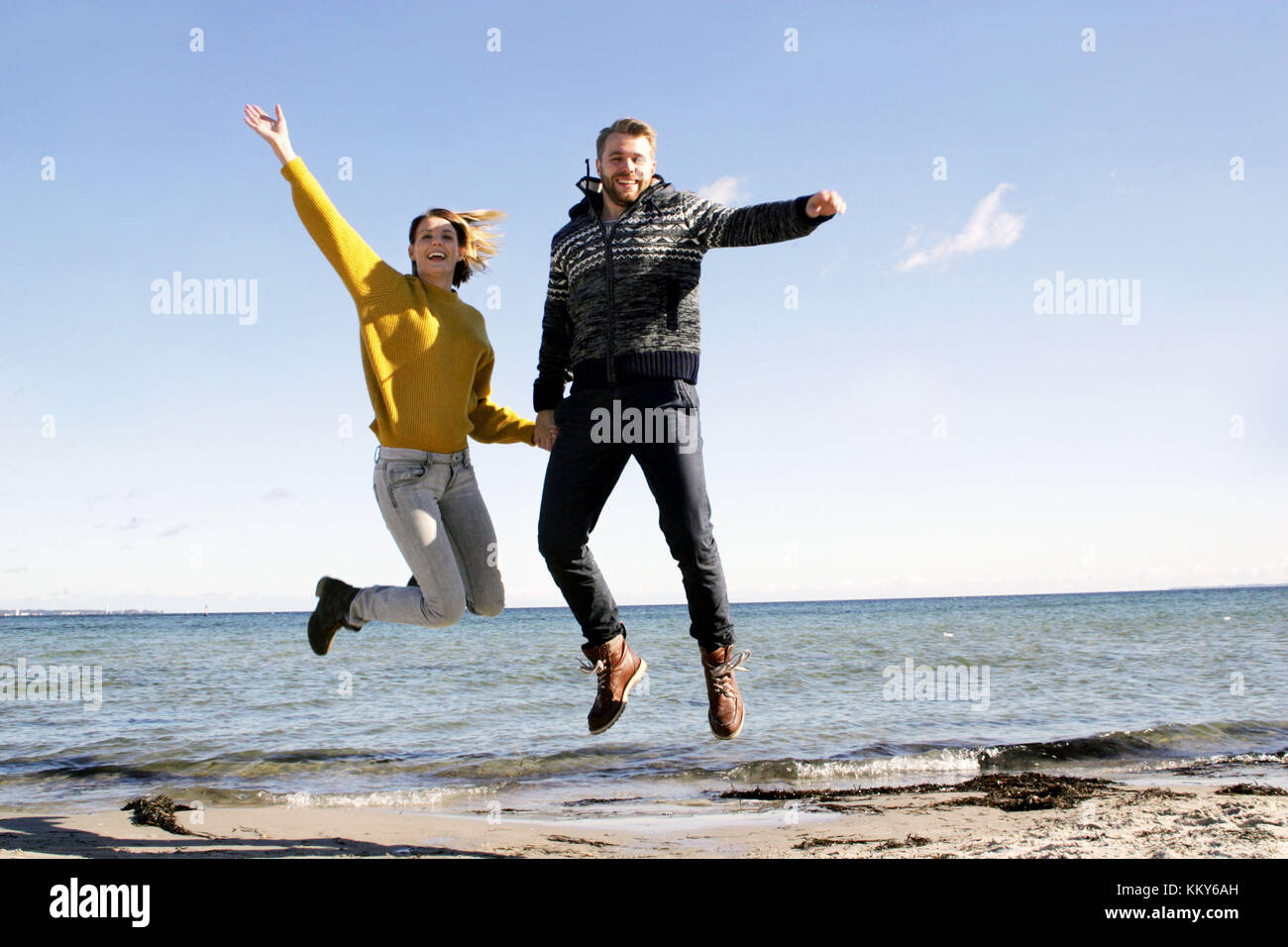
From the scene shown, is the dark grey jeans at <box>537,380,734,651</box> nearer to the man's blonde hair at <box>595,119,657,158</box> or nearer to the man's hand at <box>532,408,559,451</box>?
the man's hand at <box>532,408,559,451</box>

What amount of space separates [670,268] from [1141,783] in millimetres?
7107

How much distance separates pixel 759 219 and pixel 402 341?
176 centimetres

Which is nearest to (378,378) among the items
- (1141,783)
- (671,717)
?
(1141,783)

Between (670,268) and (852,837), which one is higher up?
(670,268)

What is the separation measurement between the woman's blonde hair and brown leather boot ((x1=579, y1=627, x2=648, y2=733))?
2.06m

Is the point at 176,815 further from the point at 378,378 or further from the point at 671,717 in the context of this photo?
the point at 671,717

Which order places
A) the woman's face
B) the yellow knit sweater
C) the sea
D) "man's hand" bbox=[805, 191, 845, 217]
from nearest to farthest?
"man's hand" bbox=[805, 191, 845, 217] → the yellow knit sweater → the woman's face → the sea

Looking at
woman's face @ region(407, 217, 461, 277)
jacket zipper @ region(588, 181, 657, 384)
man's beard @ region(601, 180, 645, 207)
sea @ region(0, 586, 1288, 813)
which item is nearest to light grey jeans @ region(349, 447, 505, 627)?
woman's face @ region(407, 217, 461, 277)

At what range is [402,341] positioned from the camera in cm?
444

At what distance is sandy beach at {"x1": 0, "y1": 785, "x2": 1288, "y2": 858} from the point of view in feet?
19.5

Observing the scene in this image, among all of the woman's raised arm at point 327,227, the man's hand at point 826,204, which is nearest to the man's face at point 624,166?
the man's hand at point 826,204

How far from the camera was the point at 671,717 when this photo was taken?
12.8 meters

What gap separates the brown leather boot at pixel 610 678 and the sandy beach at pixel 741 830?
85.9 inches
